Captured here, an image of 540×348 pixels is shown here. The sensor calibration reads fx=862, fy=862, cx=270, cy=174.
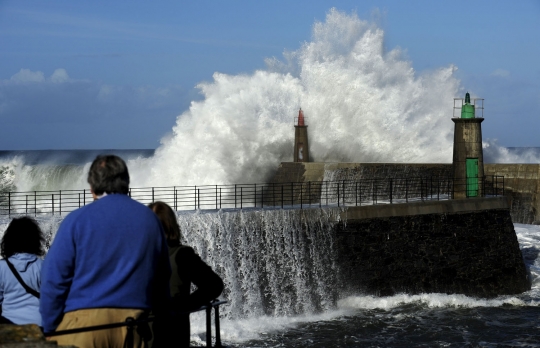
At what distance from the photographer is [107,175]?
3.45 meters

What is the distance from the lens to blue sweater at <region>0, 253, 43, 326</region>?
4.30 meters

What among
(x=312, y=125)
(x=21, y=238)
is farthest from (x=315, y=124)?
(x=21, y=238)

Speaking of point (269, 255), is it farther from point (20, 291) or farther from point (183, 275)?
point (183, 275)

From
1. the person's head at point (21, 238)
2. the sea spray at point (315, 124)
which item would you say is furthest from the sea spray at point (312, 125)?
the person's head at point (21, 238)

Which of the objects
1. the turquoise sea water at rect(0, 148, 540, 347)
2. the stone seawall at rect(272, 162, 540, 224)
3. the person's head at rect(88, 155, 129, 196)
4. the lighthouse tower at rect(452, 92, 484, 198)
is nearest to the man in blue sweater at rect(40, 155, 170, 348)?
the person's head at rect(88, 155, 129, 196)

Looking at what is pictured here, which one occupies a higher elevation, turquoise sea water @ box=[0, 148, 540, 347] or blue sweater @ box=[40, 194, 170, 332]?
blue sweater @ box=[40, 194, 170, 332]

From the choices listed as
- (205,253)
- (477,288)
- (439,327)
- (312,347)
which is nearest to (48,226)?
(205,253)

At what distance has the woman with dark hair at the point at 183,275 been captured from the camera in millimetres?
3982

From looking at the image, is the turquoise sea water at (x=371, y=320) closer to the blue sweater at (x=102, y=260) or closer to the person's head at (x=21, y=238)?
the person's head at (x=21, y=238)

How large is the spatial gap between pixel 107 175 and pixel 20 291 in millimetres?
1204

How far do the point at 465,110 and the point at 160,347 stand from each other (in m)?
15.5

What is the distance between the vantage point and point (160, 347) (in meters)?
3.92

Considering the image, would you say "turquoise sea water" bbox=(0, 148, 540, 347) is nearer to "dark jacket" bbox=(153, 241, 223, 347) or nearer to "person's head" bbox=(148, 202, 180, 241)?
"dark jacket" bbox=(153, 241, 223, 347)

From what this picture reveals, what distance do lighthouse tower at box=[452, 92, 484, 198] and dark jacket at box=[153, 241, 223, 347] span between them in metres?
14.7
